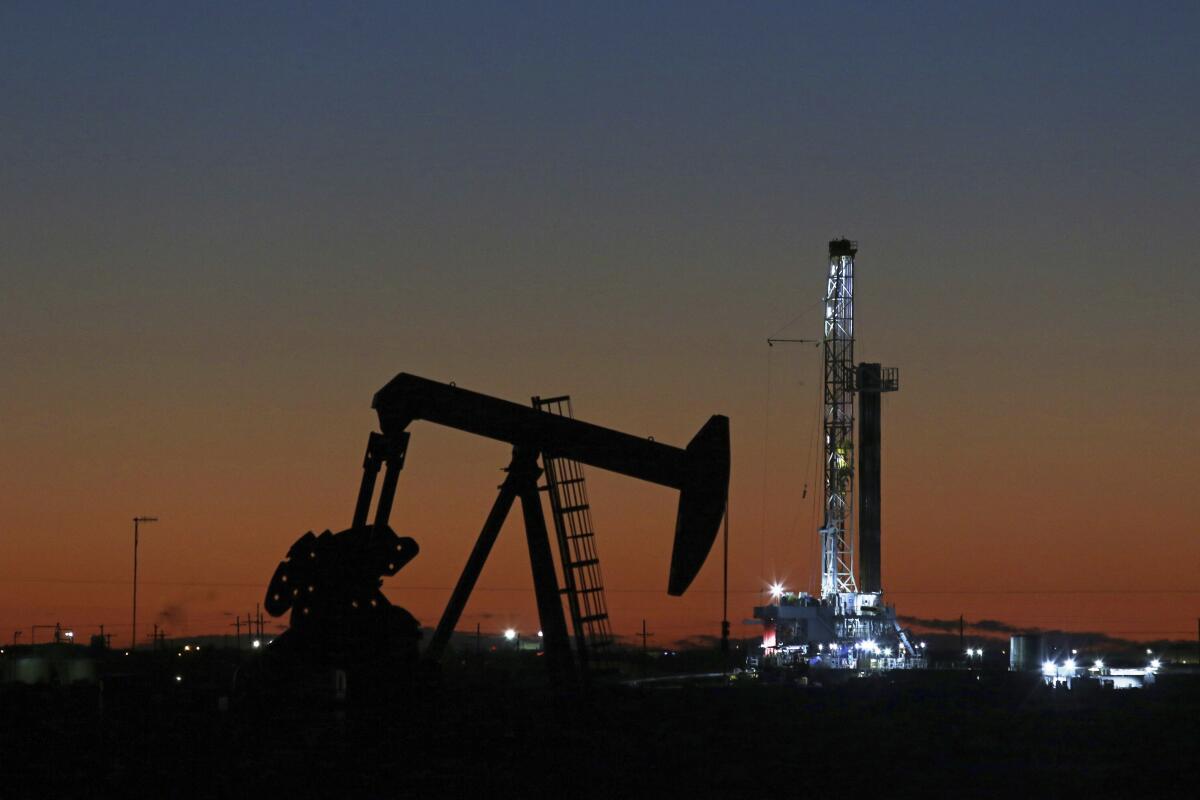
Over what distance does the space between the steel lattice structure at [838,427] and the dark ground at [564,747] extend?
48.2m

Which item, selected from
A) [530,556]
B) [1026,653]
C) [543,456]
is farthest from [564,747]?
[1026,653]

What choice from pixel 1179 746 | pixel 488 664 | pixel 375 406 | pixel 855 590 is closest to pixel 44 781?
pixel 375 406

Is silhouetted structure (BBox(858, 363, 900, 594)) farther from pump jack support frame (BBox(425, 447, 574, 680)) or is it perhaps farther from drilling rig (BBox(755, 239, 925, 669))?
pump jack support frame (BBox(425, 447, 574, 680))

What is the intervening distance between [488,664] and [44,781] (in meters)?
52.0

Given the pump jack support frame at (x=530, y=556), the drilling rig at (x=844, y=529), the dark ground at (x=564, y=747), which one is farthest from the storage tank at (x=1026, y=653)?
the pump jack support frame at (x=530, y=556)

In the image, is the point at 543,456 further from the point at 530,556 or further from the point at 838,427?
the point at 838,427

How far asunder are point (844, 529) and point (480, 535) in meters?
64.3

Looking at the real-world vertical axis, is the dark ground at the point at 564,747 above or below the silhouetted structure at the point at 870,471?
below

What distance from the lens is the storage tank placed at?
9150 cm

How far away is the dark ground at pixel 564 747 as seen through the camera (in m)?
28.9

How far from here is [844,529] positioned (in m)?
100

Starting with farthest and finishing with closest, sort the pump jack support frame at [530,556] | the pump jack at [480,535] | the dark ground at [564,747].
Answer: the pump jack support frame at [530,556], the pump jack at [480,535], the dark ground at [564,747]

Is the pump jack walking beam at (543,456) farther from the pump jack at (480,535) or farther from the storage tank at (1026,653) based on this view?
the storage tank at (1026,653)

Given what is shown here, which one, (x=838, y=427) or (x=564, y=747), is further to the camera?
(x=838, y=427)
